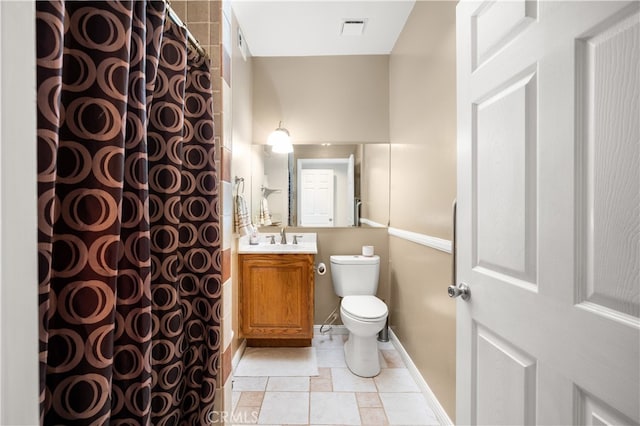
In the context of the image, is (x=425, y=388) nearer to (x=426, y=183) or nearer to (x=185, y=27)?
(x=426, y=183)

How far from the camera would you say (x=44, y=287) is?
19.8 inches

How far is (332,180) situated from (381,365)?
1634mm

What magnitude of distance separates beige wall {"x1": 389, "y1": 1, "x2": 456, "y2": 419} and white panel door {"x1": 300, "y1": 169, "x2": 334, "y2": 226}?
625 mm

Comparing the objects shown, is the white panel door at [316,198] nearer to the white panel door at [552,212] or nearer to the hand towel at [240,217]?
the hand towel at [240,217]

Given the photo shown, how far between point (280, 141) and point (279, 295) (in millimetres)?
1392

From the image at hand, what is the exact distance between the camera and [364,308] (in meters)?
2.24

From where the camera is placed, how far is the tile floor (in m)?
1.75

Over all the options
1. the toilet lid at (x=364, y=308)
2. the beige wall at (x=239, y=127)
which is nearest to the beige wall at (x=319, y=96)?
the beige wall at (x=239, y=127)

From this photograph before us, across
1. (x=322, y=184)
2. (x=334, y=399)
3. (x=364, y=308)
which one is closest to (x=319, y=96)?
(x=322, y=184)

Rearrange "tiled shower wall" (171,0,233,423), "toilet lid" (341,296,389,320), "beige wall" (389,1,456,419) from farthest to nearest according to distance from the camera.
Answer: "toilet lid" (341,296,389,320)
"beige wall" (389,1,456,419)
"tiled shower wall" (171,0,233,423)

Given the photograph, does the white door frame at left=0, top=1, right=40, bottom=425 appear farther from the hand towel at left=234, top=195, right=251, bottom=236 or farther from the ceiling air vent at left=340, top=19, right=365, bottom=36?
the ceiling air vent at left=340, top=19, right=365, bottom=36

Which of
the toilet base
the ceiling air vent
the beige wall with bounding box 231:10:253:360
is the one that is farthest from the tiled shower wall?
the ceiling air vent

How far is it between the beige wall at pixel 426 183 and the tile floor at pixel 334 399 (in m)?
0.18

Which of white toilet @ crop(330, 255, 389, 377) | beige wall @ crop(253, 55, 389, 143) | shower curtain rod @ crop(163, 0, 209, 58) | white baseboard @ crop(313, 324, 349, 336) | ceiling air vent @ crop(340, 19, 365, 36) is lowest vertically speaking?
white baseboard @ crop(313, 324, 349, 336)
